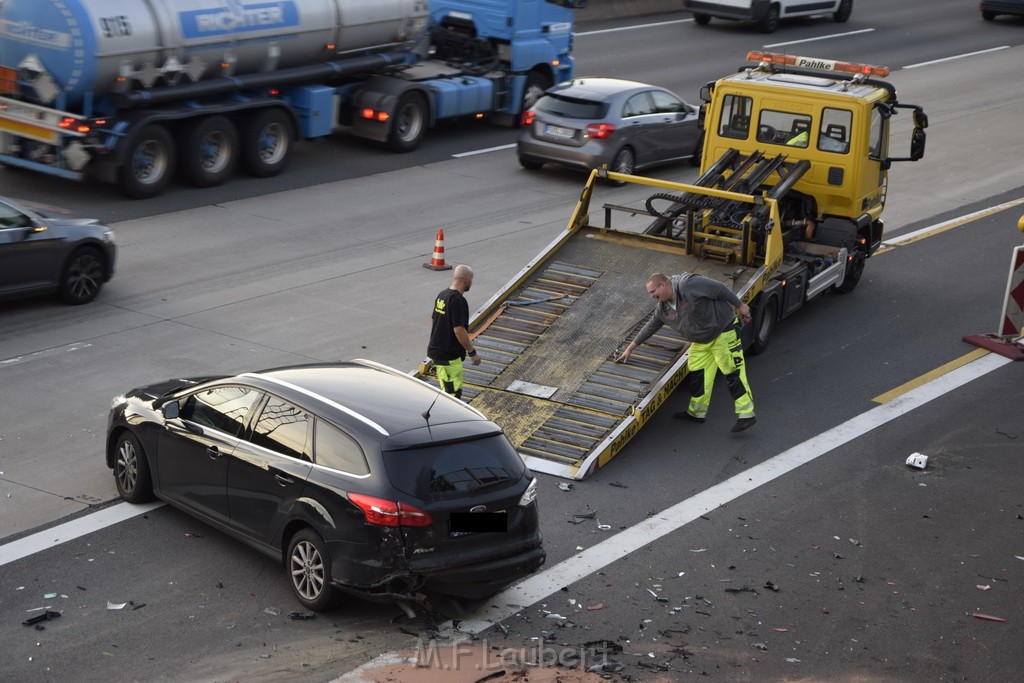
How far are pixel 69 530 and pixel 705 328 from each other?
5.53 metres

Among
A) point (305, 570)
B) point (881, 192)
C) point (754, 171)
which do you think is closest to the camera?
point (305, 570)

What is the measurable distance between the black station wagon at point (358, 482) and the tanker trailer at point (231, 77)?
9.84 meters

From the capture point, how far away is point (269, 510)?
8914 mm

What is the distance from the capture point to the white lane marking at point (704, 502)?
9.12 meters

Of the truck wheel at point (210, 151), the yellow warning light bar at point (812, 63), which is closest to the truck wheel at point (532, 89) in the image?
the truck wheel at point (210, 151)

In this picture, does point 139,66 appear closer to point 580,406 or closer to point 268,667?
point 580,406

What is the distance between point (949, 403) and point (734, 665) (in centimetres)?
590

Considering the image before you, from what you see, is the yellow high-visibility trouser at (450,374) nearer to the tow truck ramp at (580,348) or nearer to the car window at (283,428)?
the tow truck ramp at (580,348)

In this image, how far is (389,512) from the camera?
8.24 meters

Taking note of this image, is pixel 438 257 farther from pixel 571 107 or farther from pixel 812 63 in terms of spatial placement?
pixel 571 107

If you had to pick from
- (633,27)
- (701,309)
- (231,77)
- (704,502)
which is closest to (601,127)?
(231,77)

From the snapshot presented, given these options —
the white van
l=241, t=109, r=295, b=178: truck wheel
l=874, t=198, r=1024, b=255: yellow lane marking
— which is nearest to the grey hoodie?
l=874, t=198, r=1024, b=255: yellow lane marking

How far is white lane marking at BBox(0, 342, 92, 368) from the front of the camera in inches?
515

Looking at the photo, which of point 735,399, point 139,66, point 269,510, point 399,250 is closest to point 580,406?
point 735,399
